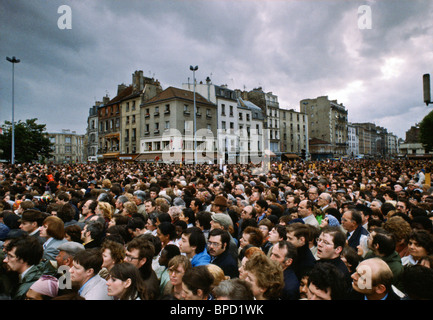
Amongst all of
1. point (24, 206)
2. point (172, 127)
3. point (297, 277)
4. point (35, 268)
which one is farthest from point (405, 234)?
point (172, 127)

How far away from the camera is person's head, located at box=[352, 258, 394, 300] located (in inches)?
91.9

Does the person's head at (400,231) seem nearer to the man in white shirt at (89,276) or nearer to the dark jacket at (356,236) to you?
the dark jacket at (356,236)

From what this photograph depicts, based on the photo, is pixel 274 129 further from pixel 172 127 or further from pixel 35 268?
pixel 35 268

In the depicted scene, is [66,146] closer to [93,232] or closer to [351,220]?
[93,232]

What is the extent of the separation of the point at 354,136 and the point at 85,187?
99030 mm

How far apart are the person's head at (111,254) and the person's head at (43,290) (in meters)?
0.58

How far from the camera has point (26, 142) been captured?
115 feet

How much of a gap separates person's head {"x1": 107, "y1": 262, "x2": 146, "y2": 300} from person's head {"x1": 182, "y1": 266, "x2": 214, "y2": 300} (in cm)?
51

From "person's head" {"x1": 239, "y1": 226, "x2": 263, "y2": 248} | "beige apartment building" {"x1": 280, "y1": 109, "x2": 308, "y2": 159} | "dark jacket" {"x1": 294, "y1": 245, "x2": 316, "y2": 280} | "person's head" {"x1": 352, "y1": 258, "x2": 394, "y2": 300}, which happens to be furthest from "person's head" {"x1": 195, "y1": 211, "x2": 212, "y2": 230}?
"beige apartment building" {"x1": 280, "y1": 109, "x2": 308, "y2": 159}

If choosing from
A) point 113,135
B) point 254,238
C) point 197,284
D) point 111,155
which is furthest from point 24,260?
point 113,135

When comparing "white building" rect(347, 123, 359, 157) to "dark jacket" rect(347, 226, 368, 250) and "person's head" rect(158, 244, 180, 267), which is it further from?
"person's head" rect(158, 244, 180, 267)

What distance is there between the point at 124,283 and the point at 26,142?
137 ft

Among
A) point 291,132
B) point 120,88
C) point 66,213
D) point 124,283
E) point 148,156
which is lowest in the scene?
point 124,283

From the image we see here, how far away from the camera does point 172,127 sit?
124 ft
